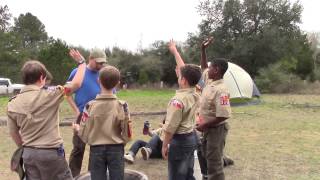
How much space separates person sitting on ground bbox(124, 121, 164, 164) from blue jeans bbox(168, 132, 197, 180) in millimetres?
2349

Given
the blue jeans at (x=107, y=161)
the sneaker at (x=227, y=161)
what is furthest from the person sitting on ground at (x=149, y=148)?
the blue jeans at (x=107, y=161)

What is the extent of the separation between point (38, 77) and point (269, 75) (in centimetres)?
3095

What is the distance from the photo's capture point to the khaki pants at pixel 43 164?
395 cm

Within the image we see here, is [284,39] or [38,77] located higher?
[284,39]

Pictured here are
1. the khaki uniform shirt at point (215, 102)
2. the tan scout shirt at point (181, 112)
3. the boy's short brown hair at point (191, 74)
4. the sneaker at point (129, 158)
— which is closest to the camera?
the tan scout shirt at point (181, 112)

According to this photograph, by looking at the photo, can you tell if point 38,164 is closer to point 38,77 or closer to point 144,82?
point 38,77

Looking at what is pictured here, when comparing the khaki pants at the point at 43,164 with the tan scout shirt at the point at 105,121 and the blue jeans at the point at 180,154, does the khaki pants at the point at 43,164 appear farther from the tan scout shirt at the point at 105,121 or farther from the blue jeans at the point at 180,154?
the blue jeans at the point at 180,154

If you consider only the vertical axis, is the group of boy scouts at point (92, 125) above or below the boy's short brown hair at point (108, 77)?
below

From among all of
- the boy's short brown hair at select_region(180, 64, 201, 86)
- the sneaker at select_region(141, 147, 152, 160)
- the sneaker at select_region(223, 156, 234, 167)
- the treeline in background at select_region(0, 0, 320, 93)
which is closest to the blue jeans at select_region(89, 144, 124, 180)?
the boy's short brown hair at select_region(180, 64, 201, 86)

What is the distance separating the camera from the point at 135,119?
14227mm

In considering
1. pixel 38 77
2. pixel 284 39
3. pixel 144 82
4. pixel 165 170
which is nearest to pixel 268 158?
pixel 165 170

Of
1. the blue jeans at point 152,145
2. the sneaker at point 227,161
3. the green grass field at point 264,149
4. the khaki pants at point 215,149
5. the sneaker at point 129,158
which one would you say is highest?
the khaki pants at point 215,149

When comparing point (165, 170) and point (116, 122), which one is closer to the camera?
point (116, 122)

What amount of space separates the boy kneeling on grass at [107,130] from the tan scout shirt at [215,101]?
1.34 metres
